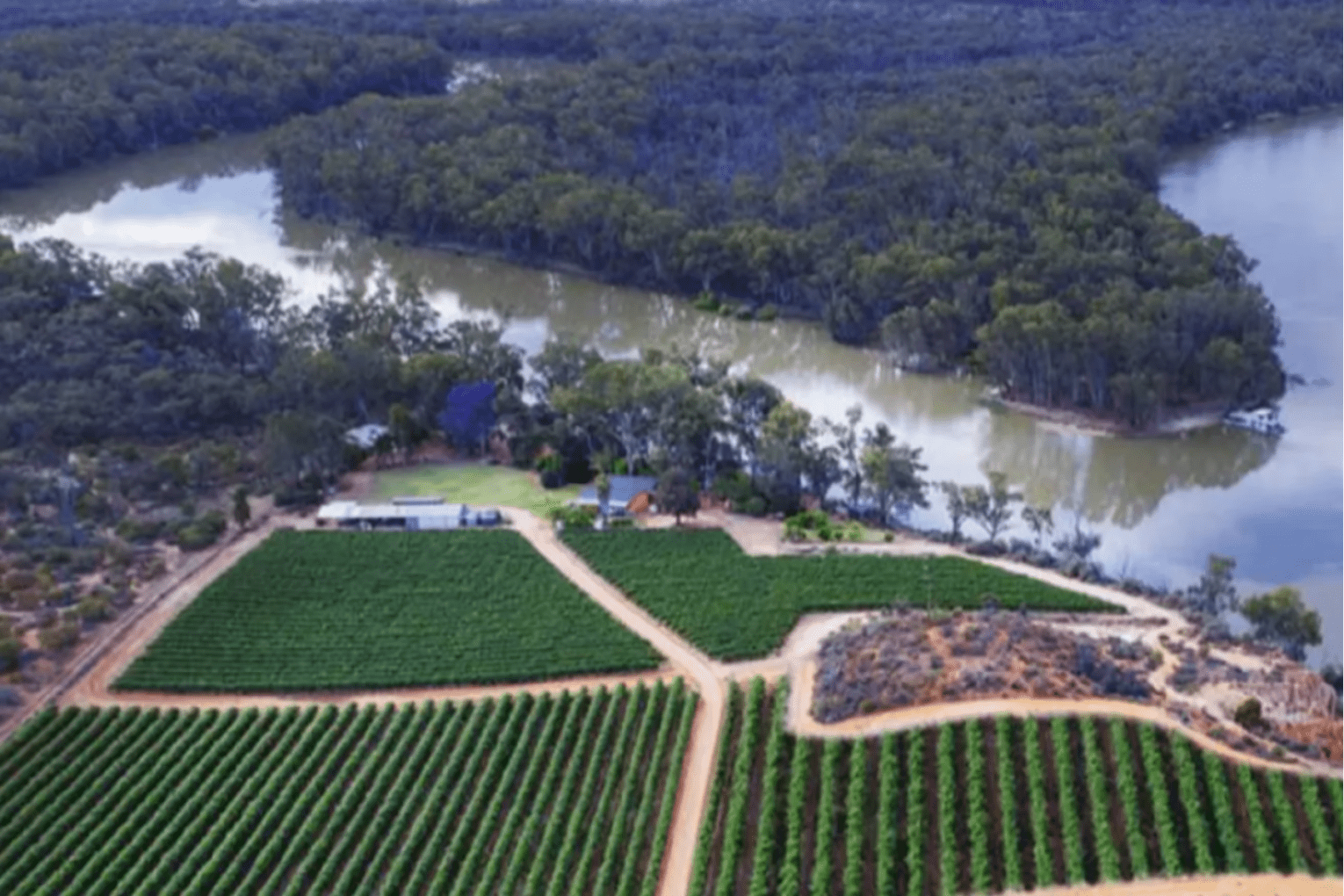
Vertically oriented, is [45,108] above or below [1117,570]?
above

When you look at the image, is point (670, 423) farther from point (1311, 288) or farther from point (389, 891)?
point (1311, 288)

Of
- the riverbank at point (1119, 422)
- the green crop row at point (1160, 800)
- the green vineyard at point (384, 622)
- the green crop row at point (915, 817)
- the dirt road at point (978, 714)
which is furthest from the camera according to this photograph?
the riverbank at point (1119, 422)

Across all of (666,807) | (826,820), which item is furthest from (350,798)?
(826,820)

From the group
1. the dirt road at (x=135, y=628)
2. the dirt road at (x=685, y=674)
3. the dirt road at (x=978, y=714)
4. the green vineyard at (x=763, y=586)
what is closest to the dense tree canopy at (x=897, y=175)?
the green vineyard at (x=763, y=586)

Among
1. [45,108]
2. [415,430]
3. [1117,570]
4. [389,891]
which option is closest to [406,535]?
[415,430]

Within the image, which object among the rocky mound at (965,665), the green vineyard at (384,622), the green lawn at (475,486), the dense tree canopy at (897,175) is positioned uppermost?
the dense tree canopy at (897,175)

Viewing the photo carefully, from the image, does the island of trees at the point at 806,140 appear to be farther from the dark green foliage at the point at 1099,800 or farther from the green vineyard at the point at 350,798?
the green vineyard at the point at 350,798

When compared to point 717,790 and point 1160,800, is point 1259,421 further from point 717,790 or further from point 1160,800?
point 717,790
